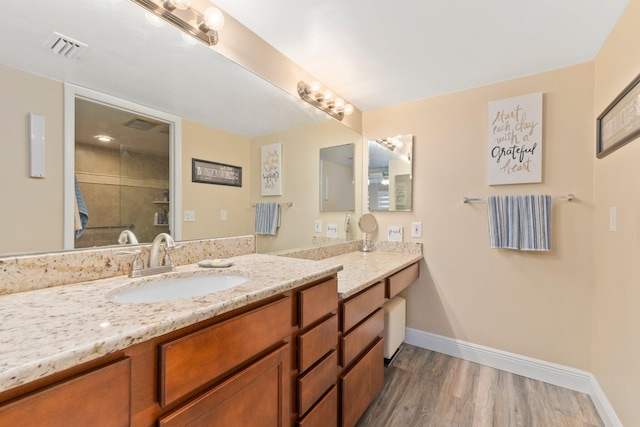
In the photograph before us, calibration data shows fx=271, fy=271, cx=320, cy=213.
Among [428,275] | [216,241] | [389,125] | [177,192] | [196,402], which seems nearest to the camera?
[196,402]

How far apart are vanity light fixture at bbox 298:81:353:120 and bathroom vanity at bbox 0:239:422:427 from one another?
4.00ft

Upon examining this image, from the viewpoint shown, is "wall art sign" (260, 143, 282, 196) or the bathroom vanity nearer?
the bathroom vanity

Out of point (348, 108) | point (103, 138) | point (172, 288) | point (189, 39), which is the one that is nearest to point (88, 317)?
point (172, 288)

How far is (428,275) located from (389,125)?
1.37m

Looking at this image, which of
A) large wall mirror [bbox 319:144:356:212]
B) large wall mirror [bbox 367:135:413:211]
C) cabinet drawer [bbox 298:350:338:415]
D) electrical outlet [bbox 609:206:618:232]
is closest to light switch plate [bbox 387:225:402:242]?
large wall mirror [bbox 367:135:413:211]

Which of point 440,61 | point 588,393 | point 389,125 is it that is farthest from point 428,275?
point 440,61

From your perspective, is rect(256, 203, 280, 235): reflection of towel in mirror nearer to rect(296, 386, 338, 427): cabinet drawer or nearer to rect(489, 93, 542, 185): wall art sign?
rect(296, 386, 338, 427): cabinet drawer

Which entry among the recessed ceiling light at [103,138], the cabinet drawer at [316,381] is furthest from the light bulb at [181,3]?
the cabinet drawer at [316,381]

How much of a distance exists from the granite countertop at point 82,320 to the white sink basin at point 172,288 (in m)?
0.03

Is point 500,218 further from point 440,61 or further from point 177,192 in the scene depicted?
point 177,192

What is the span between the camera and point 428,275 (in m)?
2.29

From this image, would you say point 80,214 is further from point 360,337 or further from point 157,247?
point 360,337

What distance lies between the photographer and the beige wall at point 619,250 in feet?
4.00

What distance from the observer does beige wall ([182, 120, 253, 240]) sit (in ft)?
4.29
